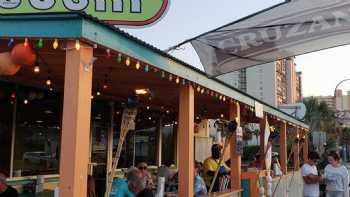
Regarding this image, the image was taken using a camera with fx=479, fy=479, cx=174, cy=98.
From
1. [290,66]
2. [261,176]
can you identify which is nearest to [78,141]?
[261,176]

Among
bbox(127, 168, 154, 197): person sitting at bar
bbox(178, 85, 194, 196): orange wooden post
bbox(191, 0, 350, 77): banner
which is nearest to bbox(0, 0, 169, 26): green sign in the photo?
bbox(191, 0, 350, 77): banner

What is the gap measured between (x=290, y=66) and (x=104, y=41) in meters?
98.8

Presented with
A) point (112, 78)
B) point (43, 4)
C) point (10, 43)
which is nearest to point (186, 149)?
point (112, 78)

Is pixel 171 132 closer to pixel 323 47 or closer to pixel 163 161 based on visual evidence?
pixel 163 161

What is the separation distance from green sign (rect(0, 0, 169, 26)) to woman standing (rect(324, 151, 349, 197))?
4.74 m

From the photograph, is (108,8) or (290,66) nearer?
(108,8)

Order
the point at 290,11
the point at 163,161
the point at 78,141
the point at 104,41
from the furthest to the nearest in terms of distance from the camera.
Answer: the point at 163,161 → the point at 290,11 → the point at 104,41 → the point at 78,141

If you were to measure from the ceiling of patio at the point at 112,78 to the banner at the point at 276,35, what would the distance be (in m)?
0.90

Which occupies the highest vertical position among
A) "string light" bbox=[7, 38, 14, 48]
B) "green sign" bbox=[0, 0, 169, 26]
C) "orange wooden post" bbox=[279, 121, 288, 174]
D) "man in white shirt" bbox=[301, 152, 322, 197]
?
"green sign" bbox=[0, 0, 169, 26]

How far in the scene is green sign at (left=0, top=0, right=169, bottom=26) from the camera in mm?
A: 9383

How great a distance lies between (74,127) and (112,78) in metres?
3.64

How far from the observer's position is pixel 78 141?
480 cm

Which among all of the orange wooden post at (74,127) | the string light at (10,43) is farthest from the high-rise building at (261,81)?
the orange wooden post at (74,127)

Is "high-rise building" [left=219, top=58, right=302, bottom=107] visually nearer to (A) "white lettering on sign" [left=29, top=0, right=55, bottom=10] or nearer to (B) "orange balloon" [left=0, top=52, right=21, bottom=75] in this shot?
(A) "white lettering on sign" [left=29, top=0, right=55, bottom=10]
